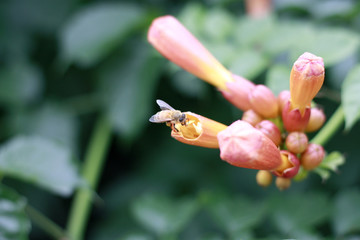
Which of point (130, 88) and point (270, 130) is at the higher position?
point (130, 88)

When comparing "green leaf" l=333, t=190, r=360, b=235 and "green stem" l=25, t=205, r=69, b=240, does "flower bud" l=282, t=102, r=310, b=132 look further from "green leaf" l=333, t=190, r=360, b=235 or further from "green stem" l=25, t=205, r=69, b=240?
"green stem" l=25, t=205, r=69, b=240

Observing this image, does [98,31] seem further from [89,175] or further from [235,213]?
[235,213]

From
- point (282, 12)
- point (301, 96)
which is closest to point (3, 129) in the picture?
point (282, 12)

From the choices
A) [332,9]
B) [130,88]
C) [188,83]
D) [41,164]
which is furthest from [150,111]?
[332,9]

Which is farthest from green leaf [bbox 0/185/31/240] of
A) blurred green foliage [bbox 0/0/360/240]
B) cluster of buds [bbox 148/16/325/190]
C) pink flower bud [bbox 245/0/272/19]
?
pink flower bud [bbox 245/0/272/19]

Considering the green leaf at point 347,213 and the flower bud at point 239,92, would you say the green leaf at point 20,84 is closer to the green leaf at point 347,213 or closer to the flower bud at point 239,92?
the flower bud at point 239,92

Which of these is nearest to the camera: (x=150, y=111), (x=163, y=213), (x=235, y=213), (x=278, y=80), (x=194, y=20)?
(x=278, y=80)
